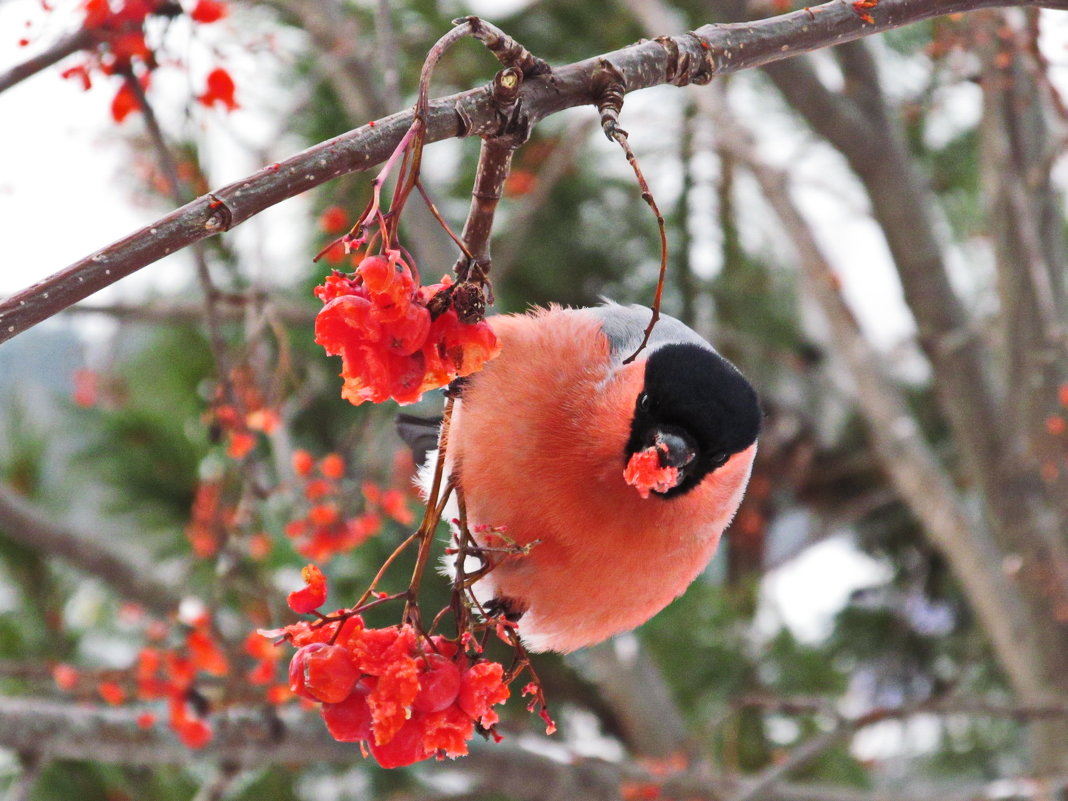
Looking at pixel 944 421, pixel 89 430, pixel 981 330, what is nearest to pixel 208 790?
pixel 89 430

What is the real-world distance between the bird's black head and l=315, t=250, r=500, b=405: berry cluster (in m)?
0.39

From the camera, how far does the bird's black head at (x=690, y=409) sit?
1162 millimetres

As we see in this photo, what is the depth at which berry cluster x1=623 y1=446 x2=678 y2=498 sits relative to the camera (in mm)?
1055

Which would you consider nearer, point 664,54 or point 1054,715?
point 664,54

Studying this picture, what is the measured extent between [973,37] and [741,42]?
114cm

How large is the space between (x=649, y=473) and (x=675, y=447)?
0.24ft

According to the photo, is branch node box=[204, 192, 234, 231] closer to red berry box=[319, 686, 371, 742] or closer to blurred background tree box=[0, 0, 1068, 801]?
red berry box=[319, 686, 371, 742]

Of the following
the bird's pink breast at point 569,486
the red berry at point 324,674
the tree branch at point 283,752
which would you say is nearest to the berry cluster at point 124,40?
the bird's pink breast at point 569,486

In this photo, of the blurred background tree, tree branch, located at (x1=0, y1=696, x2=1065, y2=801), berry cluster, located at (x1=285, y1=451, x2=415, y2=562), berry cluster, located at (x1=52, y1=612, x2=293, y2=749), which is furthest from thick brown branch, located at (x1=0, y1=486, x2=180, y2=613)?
berry cluster, located at (x1=285, y1=451, x2=415, y2=562)

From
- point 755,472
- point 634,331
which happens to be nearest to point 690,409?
point 634,331

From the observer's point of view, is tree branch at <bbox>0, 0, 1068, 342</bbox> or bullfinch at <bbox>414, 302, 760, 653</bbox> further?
bullfinch at <bbox>414, 302, 760, 653</bbox>

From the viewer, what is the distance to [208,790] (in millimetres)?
1894

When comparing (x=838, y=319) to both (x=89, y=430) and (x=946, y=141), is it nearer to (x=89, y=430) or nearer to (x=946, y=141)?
(x=946, y=141)

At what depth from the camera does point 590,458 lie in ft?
3.92
